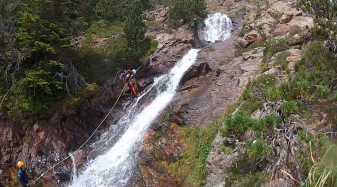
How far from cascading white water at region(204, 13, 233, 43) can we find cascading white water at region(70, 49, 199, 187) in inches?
→ 345

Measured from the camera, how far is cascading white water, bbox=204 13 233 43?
83.1 ft

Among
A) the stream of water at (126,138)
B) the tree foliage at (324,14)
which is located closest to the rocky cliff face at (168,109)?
the stream of water at (126,138)

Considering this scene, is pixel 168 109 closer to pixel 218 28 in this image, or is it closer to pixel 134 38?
pixel 134 38

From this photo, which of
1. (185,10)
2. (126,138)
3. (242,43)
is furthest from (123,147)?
(185,10)

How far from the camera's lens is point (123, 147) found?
14.1 metres

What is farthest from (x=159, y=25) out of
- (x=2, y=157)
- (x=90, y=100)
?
(x=2, y=157)

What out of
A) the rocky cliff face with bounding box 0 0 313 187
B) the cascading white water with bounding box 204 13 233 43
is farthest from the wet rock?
the cascading white water with bounding box 204 13 233 43

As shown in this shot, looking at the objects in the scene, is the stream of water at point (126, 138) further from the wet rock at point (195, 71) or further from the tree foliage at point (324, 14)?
the tree foliage at point (324, 14)

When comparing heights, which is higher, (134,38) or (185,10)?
(134,38)

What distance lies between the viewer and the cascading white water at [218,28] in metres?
25.3

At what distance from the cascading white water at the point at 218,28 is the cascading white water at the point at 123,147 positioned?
28.8ft

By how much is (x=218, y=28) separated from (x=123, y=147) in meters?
15.8

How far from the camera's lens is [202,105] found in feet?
46.7

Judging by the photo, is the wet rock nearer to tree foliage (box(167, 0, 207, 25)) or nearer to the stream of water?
the stream of water
